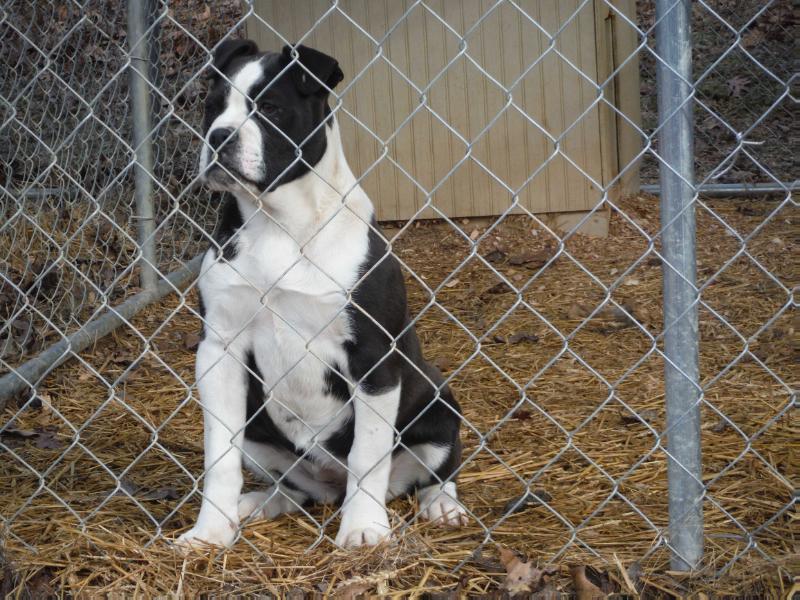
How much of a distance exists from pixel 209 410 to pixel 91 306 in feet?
7.93

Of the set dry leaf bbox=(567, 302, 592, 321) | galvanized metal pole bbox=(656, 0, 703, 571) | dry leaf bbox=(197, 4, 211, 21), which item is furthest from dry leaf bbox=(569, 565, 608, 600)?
dry leaf bbox=(197, 4, 211, 21)

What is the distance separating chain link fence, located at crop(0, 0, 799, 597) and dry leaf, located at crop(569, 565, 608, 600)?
1.9 inches

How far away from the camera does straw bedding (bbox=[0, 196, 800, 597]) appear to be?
7.75 feet

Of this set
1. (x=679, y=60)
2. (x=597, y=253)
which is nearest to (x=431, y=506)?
(x=679, y=60)

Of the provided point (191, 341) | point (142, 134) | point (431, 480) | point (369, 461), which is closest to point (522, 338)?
point (191, 341)

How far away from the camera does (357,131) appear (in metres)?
6.24

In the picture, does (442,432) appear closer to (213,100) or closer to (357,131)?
(213,100)

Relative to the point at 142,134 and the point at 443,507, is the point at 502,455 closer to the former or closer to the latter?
the point at 443,507

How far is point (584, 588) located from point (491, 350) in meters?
2.39

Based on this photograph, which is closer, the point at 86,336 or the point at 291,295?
the point at 291,295

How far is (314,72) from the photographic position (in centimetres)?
264

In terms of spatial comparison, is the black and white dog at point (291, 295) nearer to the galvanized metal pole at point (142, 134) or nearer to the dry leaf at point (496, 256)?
the galvanized metal pole at point (142, 134)

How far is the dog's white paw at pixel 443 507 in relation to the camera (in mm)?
2809

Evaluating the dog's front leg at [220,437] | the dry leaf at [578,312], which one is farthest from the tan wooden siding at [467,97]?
the dog's front leg at [220,437]
